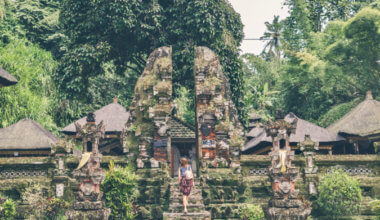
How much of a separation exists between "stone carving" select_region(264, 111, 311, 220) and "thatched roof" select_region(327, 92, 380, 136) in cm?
851

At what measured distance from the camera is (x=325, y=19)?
38000 millimetres

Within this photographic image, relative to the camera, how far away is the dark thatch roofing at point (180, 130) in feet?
80.7

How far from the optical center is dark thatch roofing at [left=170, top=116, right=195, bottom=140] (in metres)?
24.6

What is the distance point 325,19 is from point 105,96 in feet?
66.4

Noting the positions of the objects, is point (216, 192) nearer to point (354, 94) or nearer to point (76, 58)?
point (76, 58)

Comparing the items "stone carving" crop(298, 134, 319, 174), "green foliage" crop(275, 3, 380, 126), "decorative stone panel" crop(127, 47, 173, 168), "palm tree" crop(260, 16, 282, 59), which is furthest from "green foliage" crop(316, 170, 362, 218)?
"palm tree" crop(260, 16, 282, 59)

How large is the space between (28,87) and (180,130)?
9633 millimetres

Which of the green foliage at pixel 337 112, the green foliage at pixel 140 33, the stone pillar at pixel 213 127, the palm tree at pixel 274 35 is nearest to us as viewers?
the stone pillar at pixel 213 127

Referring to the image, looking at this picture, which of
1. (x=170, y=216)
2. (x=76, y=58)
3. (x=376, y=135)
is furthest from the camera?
(x=76, y=58)

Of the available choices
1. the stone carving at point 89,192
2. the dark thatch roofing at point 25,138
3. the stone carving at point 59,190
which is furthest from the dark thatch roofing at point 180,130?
the stone carving at point 89,192

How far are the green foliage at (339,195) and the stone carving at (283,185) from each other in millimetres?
1119

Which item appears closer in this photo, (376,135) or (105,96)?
(376,135)

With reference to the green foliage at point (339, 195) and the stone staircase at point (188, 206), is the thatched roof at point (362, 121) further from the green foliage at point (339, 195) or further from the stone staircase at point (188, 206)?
the stone staircase at point (188, 206)

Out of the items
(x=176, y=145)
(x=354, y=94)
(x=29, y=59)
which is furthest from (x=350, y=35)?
(x=29, y=59)
